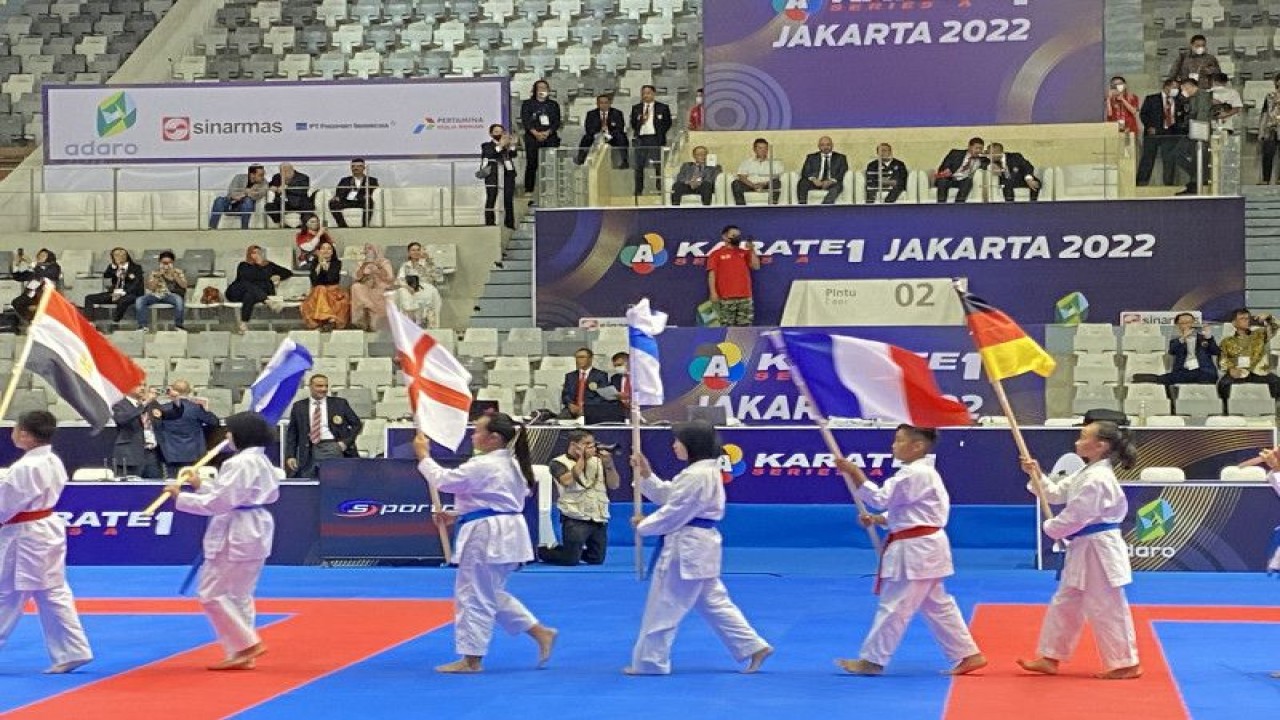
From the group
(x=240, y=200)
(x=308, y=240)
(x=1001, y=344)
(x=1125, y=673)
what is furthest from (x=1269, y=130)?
(x=1125, y=673)

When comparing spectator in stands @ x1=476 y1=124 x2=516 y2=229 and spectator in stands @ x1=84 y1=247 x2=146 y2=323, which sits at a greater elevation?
spectator in stands @ x1=476 y1=124 x2=516 y2=229

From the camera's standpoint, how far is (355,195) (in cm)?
3042

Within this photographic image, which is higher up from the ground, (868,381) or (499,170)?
(499,170)

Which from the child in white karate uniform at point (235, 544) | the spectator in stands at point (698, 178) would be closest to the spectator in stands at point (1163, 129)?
the spectator in stands at point (698, 178)

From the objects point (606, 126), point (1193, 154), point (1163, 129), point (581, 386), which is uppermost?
point (606, 126)

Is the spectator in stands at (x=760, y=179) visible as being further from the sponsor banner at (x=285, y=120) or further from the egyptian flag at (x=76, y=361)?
the egyptian flag at (x=76, y=361)

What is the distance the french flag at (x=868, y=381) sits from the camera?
45.8 ft

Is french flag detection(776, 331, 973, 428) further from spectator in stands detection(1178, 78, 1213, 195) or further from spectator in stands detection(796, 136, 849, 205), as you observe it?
spectator in stands detection(1178, 78, 1213, 195)

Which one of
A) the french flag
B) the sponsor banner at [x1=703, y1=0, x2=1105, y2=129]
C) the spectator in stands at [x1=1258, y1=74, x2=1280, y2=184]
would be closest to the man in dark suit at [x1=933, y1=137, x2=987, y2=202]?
the sponsor banner at [x1=703, y1=0, x2=1105, y2=129]

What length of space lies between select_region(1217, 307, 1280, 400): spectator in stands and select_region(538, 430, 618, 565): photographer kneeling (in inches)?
322

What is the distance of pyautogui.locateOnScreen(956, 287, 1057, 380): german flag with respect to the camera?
1414 cm

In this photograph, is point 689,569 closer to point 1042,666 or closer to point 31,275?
point 1042,666

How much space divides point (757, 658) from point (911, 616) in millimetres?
1126

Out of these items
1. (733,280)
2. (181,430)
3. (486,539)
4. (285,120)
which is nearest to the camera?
(486,539)
